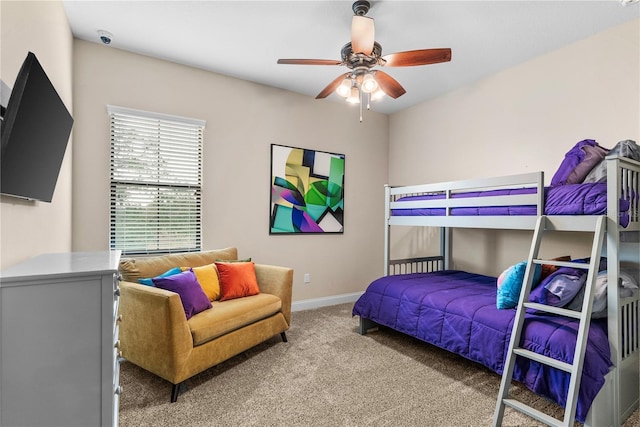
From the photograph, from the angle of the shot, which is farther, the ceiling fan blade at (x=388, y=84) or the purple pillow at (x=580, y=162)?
the ceiling fan blade at (x=388, y=84)

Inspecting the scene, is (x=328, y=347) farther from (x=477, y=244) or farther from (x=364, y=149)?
(x=364, y=149)

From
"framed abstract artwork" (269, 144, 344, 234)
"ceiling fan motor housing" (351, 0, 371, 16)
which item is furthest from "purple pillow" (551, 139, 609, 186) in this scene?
"framed abstract artwork" (269, 144, 344, 234)

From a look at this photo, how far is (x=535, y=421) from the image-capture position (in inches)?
76.2

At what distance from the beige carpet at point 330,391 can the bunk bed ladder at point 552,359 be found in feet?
0.61

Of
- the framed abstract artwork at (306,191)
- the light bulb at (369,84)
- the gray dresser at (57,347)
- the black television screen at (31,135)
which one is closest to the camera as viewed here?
the gray dresser at (57,347)

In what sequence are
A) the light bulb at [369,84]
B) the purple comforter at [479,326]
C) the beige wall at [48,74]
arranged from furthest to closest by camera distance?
1. the light bulb at [369,84]
2. the purple comforter at [479,326]
3. the beige wall at [48,74]

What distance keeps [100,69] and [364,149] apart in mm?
3063

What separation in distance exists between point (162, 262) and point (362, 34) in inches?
91.5

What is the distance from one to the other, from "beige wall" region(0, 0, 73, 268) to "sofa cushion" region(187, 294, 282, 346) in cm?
101

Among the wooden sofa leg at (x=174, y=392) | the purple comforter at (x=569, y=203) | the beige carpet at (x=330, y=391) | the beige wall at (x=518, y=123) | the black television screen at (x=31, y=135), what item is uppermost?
the beige wall at (x=518, y=123)

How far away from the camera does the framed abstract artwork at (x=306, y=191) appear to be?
3.95m

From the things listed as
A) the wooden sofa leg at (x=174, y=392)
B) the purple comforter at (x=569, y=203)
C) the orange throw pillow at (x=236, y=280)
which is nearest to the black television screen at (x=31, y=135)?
the wooden sofa leg at (x=174, y=392)

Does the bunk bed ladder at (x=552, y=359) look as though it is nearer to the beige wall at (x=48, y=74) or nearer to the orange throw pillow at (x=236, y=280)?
the orange throw pillow at (x=236, y=280)

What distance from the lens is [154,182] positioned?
10.6 feet
